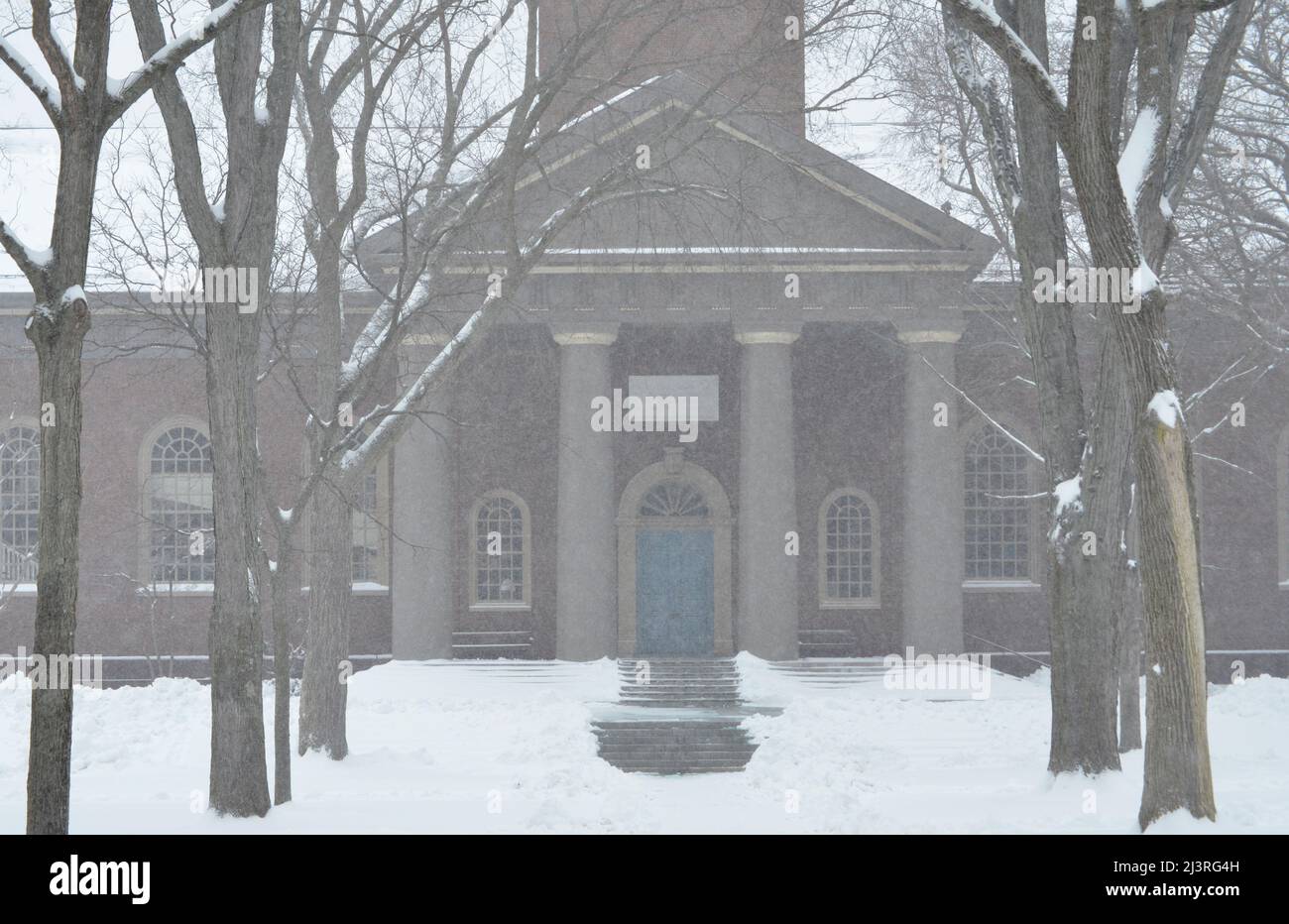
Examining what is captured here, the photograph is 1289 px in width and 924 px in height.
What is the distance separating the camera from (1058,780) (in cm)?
1191

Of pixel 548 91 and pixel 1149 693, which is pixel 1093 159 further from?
pixel 548 91

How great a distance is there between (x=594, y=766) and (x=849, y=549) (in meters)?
12.5

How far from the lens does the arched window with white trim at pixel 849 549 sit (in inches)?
1010

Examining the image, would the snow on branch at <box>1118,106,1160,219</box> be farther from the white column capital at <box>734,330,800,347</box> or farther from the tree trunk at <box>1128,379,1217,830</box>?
the white column capital at <box>734,330,800,347</box>

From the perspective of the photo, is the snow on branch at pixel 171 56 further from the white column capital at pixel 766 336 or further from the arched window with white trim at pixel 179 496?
the arched window with white trim at pixel 179 496

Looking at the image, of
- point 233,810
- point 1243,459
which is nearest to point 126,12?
point 233,810

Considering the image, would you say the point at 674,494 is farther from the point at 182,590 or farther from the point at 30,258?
the point at 30,258

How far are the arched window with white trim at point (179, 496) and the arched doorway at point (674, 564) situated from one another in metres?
8.80

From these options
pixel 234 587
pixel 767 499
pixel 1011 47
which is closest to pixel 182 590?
pixel 767 499

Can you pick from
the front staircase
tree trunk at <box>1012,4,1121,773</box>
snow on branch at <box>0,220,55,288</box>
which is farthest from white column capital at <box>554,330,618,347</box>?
snow on branch at <box>0,220,55,288</box>

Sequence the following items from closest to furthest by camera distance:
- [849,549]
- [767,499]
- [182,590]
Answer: [767,499] < [182,590] < [849,549]

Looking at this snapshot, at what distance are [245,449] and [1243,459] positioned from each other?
21.8 meters

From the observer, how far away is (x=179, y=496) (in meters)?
25.6

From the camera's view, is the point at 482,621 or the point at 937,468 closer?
the point at 937,468
